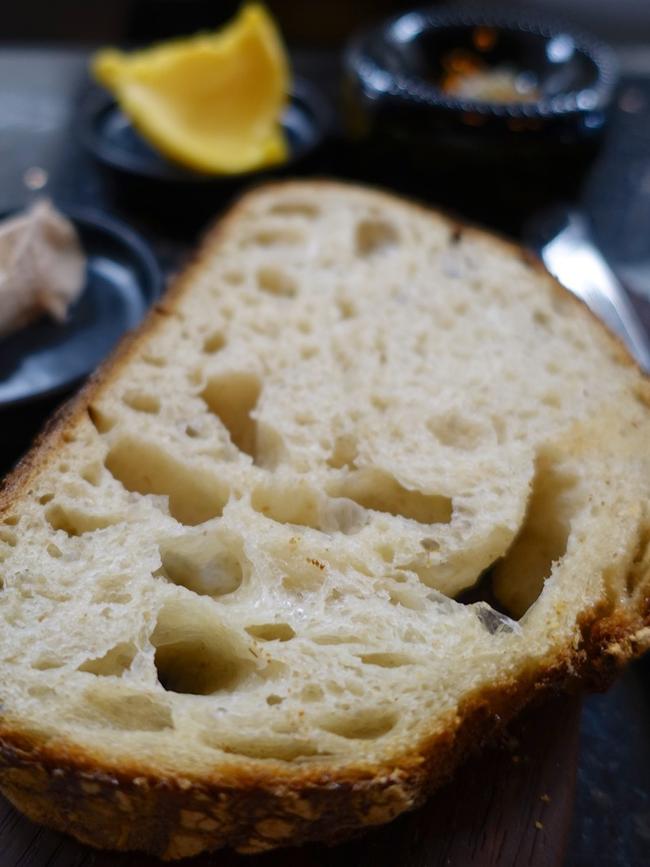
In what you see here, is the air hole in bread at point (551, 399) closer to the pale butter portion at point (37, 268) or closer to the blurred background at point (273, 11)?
the pale butter portion at point (37, 268)

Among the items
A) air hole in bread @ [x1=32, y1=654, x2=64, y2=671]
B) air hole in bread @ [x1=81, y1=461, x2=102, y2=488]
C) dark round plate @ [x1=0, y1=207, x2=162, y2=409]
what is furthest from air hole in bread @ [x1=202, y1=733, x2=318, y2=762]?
dark round plate @ [x1=0, y1=207, x2=162, y2=409]

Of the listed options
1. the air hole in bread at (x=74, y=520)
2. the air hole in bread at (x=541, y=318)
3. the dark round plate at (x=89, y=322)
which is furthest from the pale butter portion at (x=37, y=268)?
the air hole in bread at (x=541, y=318)

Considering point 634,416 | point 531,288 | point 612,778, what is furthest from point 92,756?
point 531,288

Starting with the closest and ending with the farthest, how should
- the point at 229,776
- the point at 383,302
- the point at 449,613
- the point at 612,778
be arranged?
the point at 229,776, the point at 449,613, the point at 612,778, the point at 383,302

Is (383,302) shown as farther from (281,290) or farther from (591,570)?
(591,570)

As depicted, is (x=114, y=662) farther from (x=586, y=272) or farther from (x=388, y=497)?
(x=586, y=272)
